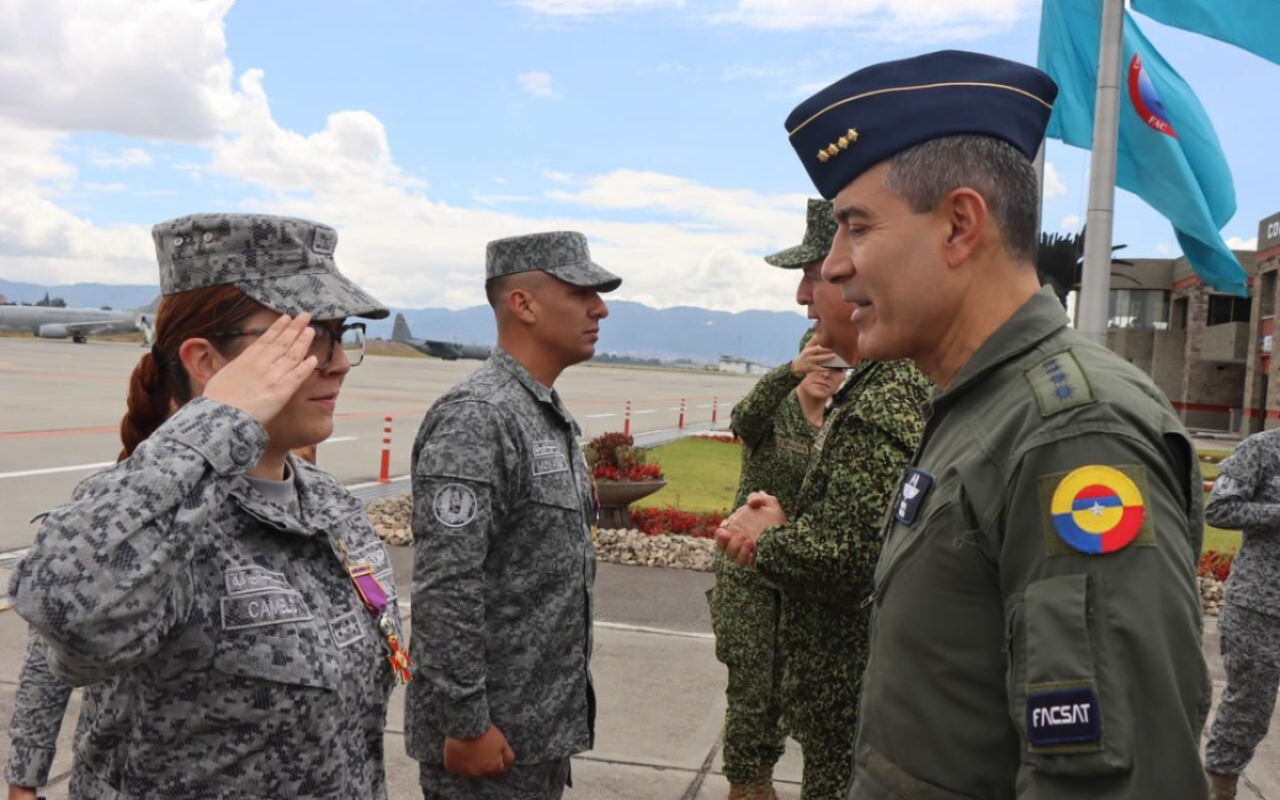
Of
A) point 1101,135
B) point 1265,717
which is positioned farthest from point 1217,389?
point 1265,717

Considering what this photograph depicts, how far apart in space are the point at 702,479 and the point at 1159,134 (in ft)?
24.9

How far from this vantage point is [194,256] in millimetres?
2041

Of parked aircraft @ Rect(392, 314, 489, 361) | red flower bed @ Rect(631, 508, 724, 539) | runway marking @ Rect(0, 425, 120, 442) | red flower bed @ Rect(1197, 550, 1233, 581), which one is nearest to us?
red flower bed @ Rect(1197, 550, 1233, 581)

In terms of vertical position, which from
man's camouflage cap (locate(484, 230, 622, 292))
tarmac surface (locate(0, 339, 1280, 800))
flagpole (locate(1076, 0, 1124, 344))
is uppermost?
flagpole (locate(1076, 0, 1124, 344))

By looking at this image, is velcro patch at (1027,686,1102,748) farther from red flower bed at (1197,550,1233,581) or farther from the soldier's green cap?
red flower bed at (1197,550,1233,581)

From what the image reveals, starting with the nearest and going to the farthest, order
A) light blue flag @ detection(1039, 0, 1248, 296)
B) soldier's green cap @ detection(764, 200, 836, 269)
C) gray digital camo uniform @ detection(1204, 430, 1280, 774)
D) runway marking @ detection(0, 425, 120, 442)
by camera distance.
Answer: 1. soldier's green cap @ detection(764, 200, 836, 269)
2. gray digital camo uniform @ detection(1204, 430, 1280, 774)
3. light blue flag @ detection(1039, 0, 1248, 296)
4. runway marking @ detection(0, 425, 120, 442)

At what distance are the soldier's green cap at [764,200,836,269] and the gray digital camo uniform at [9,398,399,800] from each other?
6.92 feet

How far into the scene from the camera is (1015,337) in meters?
1.60

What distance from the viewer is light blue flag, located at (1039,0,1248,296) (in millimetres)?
10227

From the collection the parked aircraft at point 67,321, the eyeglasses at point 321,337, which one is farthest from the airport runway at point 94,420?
the parked aircraft at point 67,321

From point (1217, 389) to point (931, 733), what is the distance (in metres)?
49.1

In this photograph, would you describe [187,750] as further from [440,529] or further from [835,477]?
[835,477]

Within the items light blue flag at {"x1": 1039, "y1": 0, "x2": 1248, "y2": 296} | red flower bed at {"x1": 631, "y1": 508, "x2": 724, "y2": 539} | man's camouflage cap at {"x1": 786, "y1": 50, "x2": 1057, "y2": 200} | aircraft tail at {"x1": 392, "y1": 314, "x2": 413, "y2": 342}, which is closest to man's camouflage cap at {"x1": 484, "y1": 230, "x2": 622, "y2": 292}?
man's camouflage cap at {"x1": 786, "y1": 50, "x2": 1057, "y2": 200}

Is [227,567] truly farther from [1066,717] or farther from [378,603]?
[1066,717]
